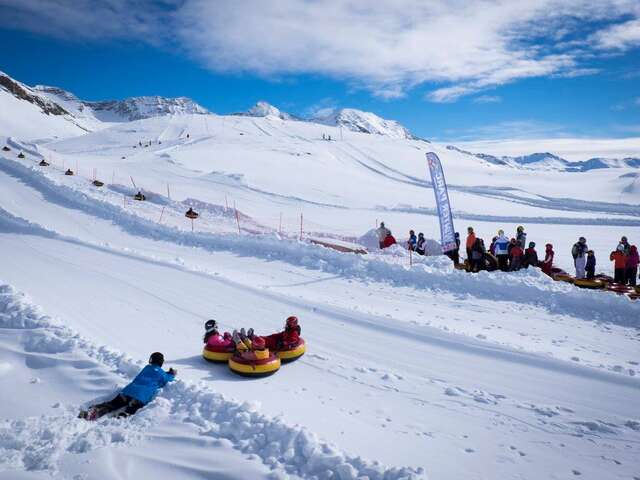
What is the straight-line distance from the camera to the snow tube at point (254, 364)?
22.8 ft

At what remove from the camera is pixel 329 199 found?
34.2 m

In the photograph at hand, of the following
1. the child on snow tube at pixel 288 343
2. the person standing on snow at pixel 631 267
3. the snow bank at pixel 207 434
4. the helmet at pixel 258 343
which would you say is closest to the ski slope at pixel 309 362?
the snow bank at pixel 207 434

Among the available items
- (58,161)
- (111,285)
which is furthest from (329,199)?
(58,161)

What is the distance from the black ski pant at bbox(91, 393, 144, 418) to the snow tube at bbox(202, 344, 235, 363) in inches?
69.0

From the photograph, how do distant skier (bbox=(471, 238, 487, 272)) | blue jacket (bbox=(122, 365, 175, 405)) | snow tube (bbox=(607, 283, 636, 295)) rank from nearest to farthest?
blue jacket (bbox=(122, 365, 175, 405))
snow tube (bbox=(607, 283, 636, 295))
distant skier (bbox=(471, 238, 487, 272))

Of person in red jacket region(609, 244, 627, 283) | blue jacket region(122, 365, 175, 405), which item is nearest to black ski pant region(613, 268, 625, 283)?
person in red jacket region(609, 244, 627, 283)

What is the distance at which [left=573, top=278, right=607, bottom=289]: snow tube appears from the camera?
12.4 m

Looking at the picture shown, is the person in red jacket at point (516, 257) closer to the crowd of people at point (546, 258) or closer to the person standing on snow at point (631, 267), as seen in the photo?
the crowd of people at point (546, 258)

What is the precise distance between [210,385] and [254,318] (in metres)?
3.14

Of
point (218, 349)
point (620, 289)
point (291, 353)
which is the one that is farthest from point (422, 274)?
point (218, 349)

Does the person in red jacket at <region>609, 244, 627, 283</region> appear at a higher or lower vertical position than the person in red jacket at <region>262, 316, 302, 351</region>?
higher

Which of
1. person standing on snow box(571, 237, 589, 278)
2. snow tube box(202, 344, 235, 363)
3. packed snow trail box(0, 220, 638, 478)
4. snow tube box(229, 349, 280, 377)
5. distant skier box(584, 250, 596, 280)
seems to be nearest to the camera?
packed snow trail box(0, 220, 638, 478)

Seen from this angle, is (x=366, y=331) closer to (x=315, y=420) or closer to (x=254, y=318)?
(x=254, y=318)

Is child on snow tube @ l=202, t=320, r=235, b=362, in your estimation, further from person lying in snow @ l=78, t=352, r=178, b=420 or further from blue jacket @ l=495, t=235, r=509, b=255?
blue jacket @ l=495, t=235, r=509, b=255
